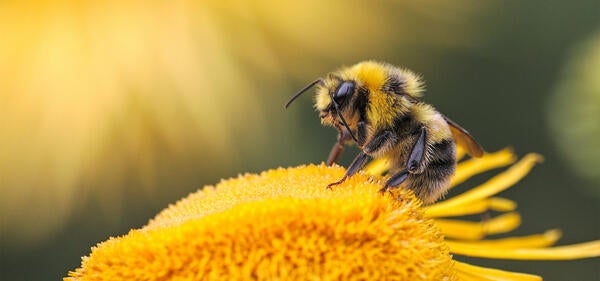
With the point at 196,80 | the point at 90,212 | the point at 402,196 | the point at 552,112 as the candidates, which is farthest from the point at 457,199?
the point at 90,212

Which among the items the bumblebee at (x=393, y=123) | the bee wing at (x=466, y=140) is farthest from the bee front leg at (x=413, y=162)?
the bee wing at (x=466, y=140)

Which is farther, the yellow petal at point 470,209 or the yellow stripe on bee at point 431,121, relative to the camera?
the yellow petal at point 470,209

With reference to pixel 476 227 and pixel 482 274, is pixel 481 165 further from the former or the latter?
pixel 482 274

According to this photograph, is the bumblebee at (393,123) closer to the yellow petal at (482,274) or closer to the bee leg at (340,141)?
the bee leg at (340,141)

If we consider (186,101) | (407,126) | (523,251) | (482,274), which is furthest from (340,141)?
(186,101)

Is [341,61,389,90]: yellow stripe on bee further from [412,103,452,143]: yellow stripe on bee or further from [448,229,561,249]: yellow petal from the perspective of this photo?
[448,229,561,249]: yellow petal

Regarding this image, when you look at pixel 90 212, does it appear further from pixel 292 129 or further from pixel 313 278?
pixel 313 278
